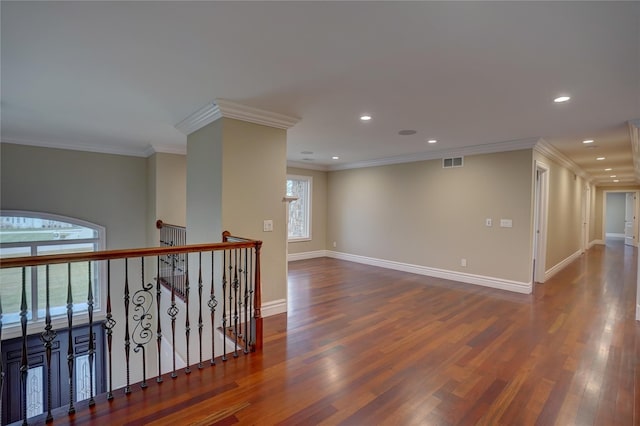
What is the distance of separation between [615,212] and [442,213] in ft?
45.1

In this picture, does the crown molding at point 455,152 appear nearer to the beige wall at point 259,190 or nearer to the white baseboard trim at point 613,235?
the beige wall at point 259,190

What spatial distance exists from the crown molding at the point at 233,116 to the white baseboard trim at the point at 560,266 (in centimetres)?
549

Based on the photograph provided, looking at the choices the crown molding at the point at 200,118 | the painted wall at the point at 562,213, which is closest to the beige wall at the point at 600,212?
the painted wall at the point at 562,213

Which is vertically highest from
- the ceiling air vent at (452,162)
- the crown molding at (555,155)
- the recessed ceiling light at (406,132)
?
the recessed ceiling light at (406,132)

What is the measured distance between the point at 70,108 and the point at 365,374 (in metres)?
4.26

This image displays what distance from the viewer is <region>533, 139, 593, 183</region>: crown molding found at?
4.86m

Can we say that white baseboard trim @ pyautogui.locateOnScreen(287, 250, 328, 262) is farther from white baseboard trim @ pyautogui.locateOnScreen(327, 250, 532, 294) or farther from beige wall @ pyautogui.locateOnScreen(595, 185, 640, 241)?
beige wall @ pyautogui.locateOnScreen(595, 185, 640, 241)

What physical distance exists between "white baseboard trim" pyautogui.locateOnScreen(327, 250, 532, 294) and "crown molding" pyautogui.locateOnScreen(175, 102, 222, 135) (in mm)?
4726

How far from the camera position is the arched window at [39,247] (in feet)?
16.3

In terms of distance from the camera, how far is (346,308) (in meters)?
4.04

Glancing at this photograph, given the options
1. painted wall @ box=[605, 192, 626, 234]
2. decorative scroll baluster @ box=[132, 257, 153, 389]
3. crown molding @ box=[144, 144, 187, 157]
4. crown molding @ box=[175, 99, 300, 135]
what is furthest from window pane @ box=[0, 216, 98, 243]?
painted wall @ box=[605, 192, 626, 234]

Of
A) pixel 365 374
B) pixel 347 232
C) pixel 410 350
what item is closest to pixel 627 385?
pixel 410 350

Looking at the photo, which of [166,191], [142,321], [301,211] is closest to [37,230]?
[166,191]

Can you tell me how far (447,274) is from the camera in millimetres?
5738
